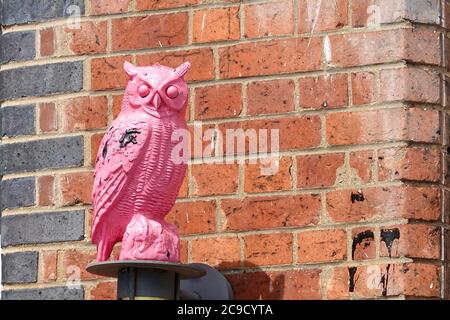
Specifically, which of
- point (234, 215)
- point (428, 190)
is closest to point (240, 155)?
point (234, 215)

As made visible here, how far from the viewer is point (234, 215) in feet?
14.2

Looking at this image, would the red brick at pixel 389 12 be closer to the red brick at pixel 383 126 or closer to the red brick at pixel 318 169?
the red brick at pixel 383 126

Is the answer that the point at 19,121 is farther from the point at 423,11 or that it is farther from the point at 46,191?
the point at 423,11

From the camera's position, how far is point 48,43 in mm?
4555

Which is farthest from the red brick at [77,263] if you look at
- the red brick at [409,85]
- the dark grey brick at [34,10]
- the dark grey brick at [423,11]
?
the dark grey brick at [423,11]

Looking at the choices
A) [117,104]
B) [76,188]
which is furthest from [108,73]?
[76,188]

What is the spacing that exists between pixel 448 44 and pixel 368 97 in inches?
10.5

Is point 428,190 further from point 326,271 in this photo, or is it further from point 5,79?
point 5,79

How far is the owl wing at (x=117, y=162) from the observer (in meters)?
3.96

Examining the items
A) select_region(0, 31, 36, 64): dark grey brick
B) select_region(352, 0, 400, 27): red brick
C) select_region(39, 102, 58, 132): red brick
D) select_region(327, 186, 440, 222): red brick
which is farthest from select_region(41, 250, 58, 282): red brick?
select_region(352, 0, 400, 27): red brick

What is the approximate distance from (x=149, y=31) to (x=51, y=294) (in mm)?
739

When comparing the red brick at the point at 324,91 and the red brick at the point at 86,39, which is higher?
the red brick at the point at 86,39

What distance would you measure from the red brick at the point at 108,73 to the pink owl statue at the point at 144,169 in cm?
43
